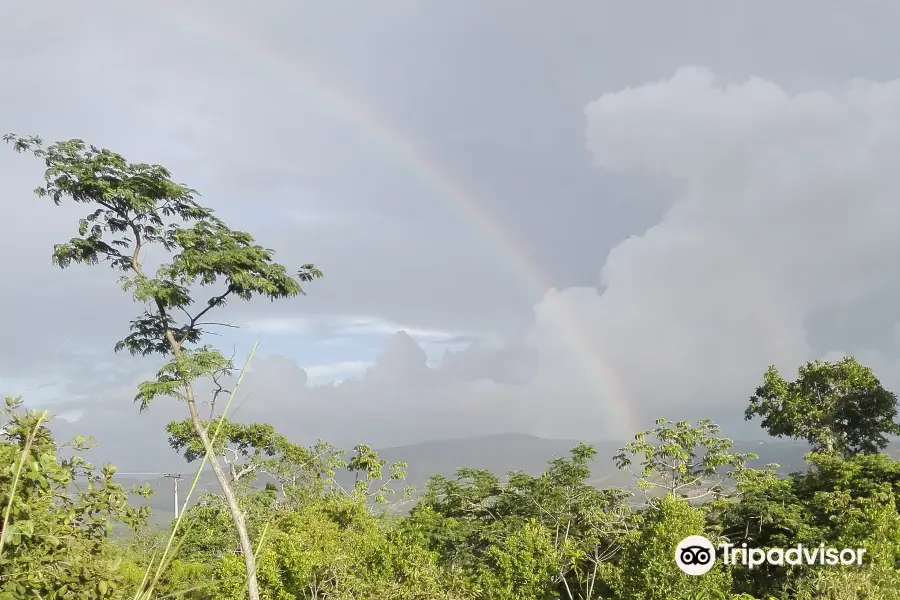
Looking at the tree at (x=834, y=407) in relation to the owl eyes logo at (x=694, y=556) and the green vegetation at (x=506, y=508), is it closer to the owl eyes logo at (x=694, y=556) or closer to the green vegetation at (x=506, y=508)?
the green vegetation at (x=506, y=508)

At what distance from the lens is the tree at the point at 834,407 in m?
21.3

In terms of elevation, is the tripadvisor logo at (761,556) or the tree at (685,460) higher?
the tree at (685,460)

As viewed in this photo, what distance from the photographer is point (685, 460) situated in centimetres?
1602

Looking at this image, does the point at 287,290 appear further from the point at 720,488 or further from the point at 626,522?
the point at 720,488

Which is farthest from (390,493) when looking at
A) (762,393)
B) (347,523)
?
(762,393)

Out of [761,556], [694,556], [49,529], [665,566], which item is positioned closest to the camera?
[49,529]

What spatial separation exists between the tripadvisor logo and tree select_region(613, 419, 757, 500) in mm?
2200

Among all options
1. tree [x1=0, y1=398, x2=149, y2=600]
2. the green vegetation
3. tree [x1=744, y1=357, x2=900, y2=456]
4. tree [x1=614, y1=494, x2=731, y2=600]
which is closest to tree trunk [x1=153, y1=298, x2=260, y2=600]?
the green vegetation

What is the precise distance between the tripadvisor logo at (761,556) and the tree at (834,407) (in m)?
10.0

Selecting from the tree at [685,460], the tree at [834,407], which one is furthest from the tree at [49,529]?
the tree at [834,407]

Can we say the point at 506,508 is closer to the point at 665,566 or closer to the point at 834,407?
the point at 665,566

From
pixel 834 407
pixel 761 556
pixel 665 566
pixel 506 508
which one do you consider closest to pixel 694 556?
pixel 665 566

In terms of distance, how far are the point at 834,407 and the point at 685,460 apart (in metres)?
9.56

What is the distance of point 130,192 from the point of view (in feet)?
42.3
